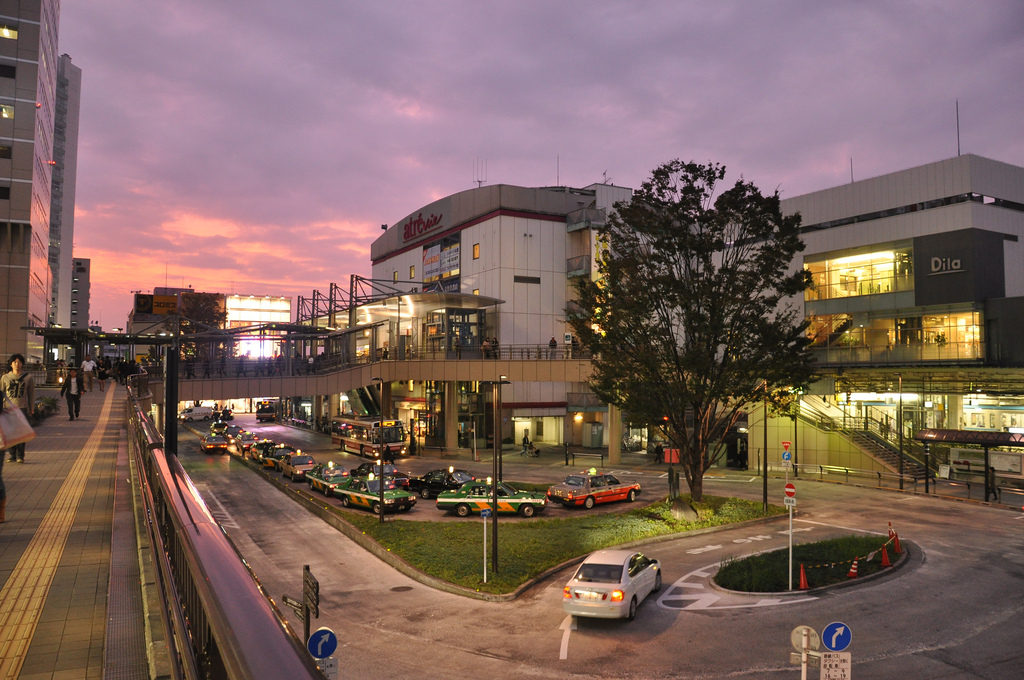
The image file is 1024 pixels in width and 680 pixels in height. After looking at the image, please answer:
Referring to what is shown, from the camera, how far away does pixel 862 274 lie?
43.5 m

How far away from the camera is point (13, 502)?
11.2 m

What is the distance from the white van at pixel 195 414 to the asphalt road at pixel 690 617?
2599 inches

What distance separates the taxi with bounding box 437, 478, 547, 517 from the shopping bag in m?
23.9

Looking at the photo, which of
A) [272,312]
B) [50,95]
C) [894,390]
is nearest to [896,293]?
[894,390]

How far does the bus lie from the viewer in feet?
156

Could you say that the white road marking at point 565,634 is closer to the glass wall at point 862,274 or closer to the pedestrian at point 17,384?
the pedestrian at point 17,384

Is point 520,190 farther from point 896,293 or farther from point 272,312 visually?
point 272,312

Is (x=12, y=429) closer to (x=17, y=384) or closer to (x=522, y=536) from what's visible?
(x=17, y=384)

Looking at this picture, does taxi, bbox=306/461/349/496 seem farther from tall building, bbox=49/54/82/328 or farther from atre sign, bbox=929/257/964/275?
tall building, bbox=49/54/82/328

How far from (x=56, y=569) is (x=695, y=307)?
83.9 feet

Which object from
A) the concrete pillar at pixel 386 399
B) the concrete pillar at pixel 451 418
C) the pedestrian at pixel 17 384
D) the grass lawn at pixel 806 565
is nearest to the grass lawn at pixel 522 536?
the grass lawn at pixel 806 565

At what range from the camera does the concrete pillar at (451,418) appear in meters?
52.8

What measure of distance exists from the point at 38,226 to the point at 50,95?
1670 cm

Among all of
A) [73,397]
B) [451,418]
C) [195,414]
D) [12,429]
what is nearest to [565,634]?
[12,429]
